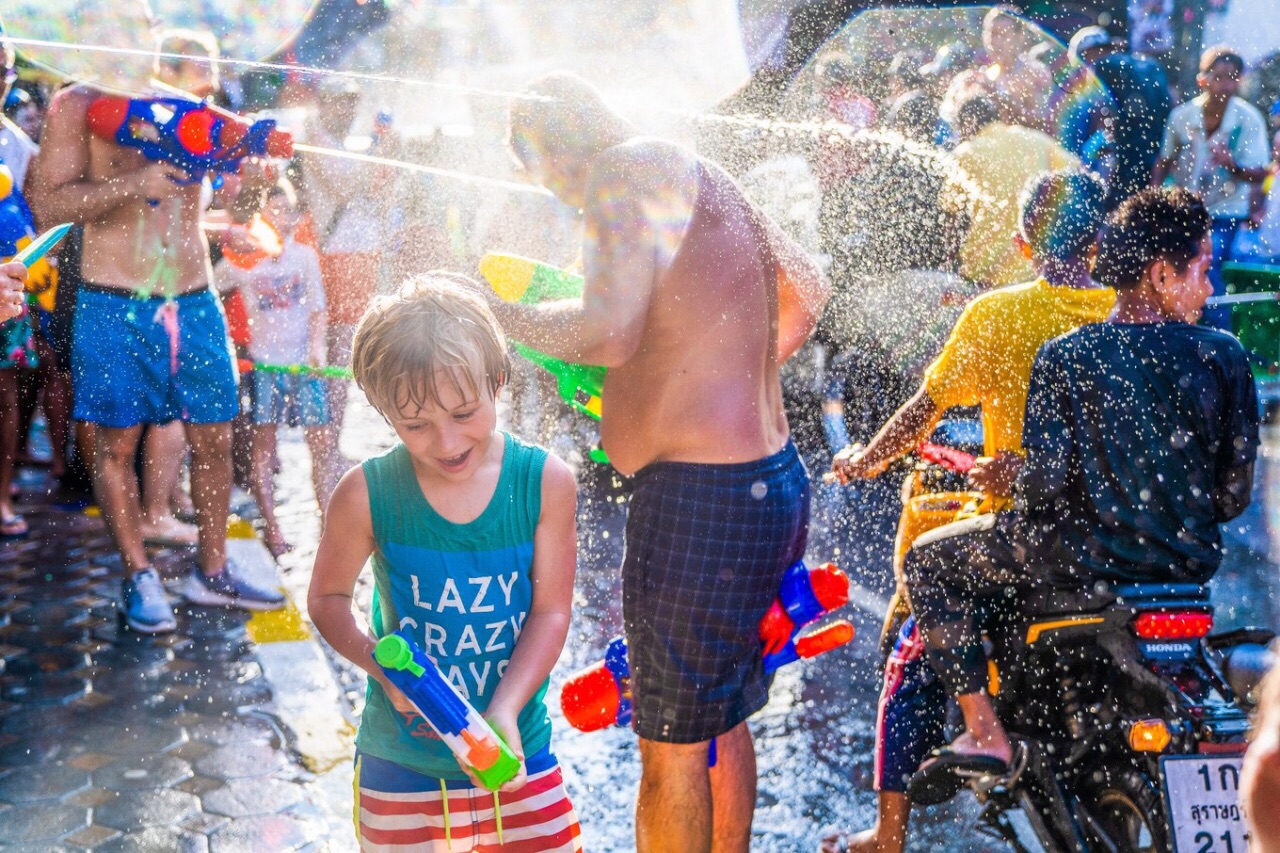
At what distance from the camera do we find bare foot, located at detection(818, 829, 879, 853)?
3.21 metres

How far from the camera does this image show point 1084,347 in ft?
9.40

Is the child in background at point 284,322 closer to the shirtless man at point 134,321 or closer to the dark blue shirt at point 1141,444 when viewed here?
the shirtless man at point 134,321

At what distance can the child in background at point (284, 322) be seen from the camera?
5.65 m

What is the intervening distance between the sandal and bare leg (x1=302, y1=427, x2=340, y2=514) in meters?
1.41

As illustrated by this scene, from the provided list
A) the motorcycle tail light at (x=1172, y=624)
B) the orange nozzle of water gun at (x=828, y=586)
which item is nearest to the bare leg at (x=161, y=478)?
the orange nozzle of water gun at (x=828, y=586)

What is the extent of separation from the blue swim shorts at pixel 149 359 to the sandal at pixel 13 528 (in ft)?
4.74

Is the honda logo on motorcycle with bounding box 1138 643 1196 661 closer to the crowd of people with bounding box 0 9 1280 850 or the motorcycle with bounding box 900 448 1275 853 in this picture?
the motorcycle with bounding box 900 448 1275 853

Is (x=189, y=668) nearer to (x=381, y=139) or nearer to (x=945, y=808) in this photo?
(x=945, y=808)

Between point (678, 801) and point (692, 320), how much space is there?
3.56ft

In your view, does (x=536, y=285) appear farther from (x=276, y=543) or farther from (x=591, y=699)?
(x=276, y=543)

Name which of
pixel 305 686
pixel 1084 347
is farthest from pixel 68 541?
pixel 1084 347

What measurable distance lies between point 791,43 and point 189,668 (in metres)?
11.1

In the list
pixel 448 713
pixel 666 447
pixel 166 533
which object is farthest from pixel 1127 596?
pixel 166 533

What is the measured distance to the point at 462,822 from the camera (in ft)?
7.18
